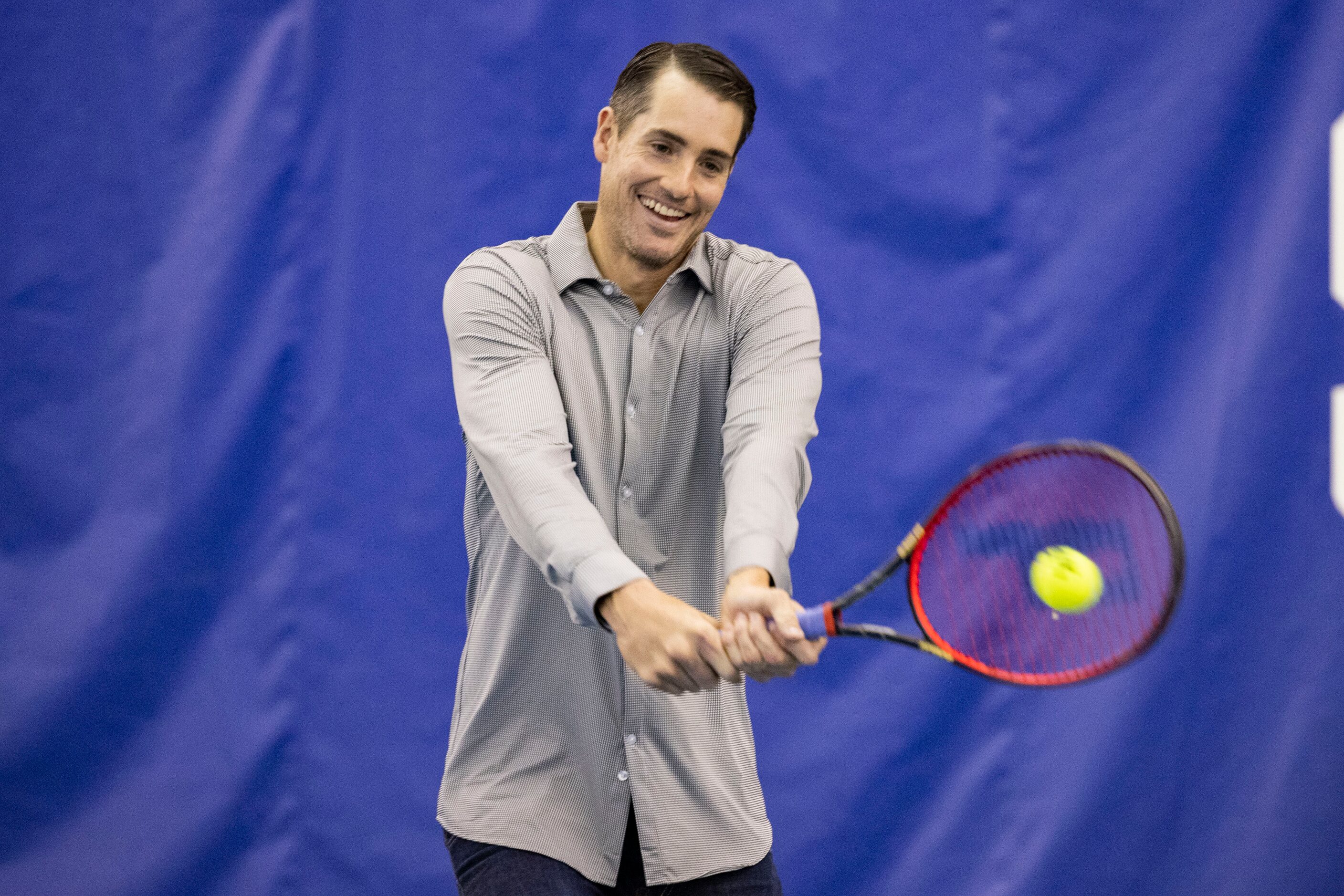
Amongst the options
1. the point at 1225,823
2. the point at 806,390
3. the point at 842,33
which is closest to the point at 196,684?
the point at 806,390

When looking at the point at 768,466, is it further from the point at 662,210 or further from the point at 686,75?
the point at 686,75

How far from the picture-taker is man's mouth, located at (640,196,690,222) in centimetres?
202

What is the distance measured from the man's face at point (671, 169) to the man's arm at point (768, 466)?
197mm

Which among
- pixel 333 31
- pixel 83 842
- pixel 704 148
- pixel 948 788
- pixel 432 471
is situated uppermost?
pixel 333 31

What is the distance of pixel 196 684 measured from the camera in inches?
124

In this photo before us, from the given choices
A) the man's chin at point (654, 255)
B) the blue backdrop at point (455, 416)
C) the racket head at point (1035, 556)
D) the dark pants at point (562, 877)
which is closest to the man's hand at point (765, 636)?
the racket head at point (1035, 556)

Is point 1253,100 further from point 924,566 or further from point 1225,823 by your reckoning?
point 1225,823

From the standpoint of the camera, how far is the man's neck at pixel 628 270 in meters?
2.08

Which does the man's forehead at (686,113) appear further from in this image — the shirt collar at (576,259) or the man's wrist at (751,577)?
the man's wrist at (751,577)

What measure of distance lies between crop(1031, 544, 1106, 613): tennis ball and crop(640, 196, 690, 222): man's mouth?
0.85 metres

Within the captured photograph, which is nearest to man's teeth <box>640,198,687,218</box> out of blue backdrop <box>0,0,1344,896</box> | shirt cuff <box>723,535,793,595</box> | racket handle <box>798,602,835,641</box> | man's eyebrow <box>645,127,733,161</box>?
man's eyebrow <box>645,127,733,161</box>

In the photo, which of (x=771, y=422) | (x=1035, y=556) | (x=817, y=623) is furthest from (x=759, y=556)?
(x=1035, y=556)

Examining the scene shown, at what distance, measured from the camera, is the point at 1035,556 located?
2174 mm

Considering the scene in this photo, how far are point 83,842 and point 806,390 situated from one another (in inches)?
93.6
